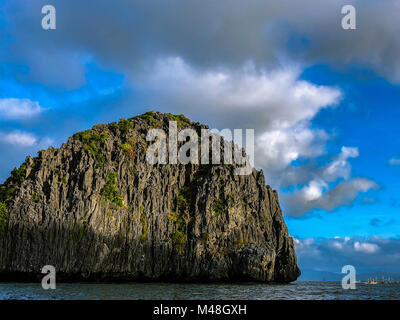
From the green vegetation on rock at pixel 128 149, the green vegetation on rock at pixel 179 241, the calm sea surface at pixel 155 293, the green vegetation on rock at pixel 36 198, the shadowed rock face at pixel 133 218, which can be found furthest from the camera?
the green vegetation on rock at pixel 128 149

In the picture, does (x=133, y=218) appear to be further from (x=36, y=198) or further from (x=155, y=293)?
(x=155, y=293)

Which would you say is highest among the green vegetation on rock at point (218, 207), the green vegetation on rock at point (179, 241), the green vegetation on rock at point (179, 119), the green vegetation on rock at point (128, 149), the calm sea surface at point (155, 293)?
Answer: the green vegetation on rock at point (179, 119)

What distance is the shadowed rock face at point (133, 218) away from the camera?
93750 millimetres

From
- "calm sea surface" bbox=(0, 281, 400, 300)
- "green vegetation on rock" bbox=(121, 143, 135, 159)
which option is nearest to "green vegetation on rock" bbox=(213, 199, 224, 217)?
"green vegetation on rock" bbox=(121, 143, 135, 159)

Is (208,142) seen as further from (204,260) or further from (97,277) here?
(97,277)

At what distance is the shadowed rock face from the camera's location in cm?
9375

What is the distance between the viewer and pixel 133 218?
108 metres

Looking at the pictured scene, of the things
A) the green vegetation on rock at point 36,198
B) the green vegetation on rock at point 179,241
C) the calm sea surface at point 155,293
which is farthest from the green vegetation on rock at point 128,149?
the calm sea surface at point 155,293

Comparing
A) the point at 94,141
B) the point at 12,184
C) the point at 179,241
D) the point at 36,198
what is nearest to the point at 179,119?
the point at 94,141

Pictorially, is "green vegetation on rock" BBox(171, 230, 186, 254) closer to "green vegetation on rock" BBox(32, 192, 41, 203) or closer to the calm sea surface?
the calm sea surface

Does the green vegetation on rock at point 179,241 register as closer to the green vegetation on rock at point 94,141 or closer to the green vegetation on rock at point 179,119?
the green vegetation on rock at point 94,141

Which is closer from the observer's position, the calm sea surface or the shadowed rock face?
the calm sea surface
